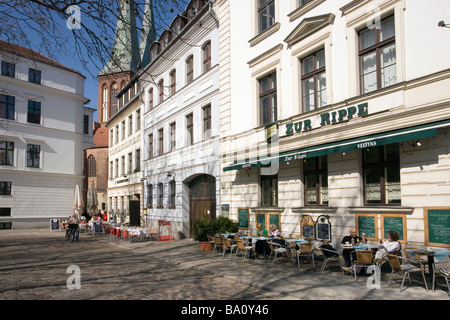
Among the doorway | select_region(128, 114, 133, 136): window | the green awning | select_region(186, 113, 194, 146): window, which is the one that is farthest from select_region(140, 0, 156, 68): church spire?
select_region(128, 114, 133, 136): window

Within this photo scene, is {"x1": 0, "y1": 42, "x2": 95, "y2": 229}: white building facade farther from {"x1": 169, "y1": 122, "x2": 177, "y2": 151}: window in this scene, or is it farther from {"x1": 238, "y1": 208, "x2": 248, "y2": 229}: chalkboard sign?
{"x1": 238, "y1": 208, "x2": 248, "y2": 229}: chalkboard sign

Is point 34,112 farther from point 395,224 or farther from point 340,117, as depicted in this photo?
point 395,224

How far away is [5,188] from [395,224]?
31.6 metres

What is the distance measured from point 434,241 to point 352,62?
17.3 ft

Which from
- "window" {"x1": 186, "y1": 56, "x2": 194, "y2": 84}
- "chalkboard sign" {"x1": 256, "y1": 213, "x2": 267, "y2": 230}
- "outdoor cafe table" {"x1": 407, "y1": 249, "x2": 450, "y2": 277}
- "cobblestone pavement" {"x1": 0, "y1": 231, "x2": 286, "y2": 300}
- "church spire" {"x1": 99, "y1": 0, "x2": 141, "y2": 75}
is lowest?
"cobblestone pavement" {"x1": 0, "y1": 231, "x2": 286, "y2": 300}

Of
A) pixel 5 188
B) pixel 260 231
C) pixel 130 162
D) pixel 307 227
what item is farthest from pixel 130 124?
pixel 307 227

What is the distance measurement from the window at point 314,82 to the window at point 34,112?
28.7m

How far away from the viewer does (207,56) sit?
20.0 m

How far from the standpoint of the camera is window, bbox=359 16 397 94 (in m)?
10.5

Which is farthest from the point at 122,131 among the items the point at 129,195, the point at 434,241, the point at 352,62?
the point at 434,241

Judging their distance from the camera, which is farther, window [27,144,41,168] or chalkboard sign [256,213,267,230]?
window [27,144,41,168]

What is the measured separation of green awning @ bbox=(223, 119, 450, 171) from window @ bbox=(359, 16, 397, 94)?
1.57m

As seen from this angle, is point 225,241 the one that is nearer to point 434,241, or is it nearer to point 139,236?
point 434,241

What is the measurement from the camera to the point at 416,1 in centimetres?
972
